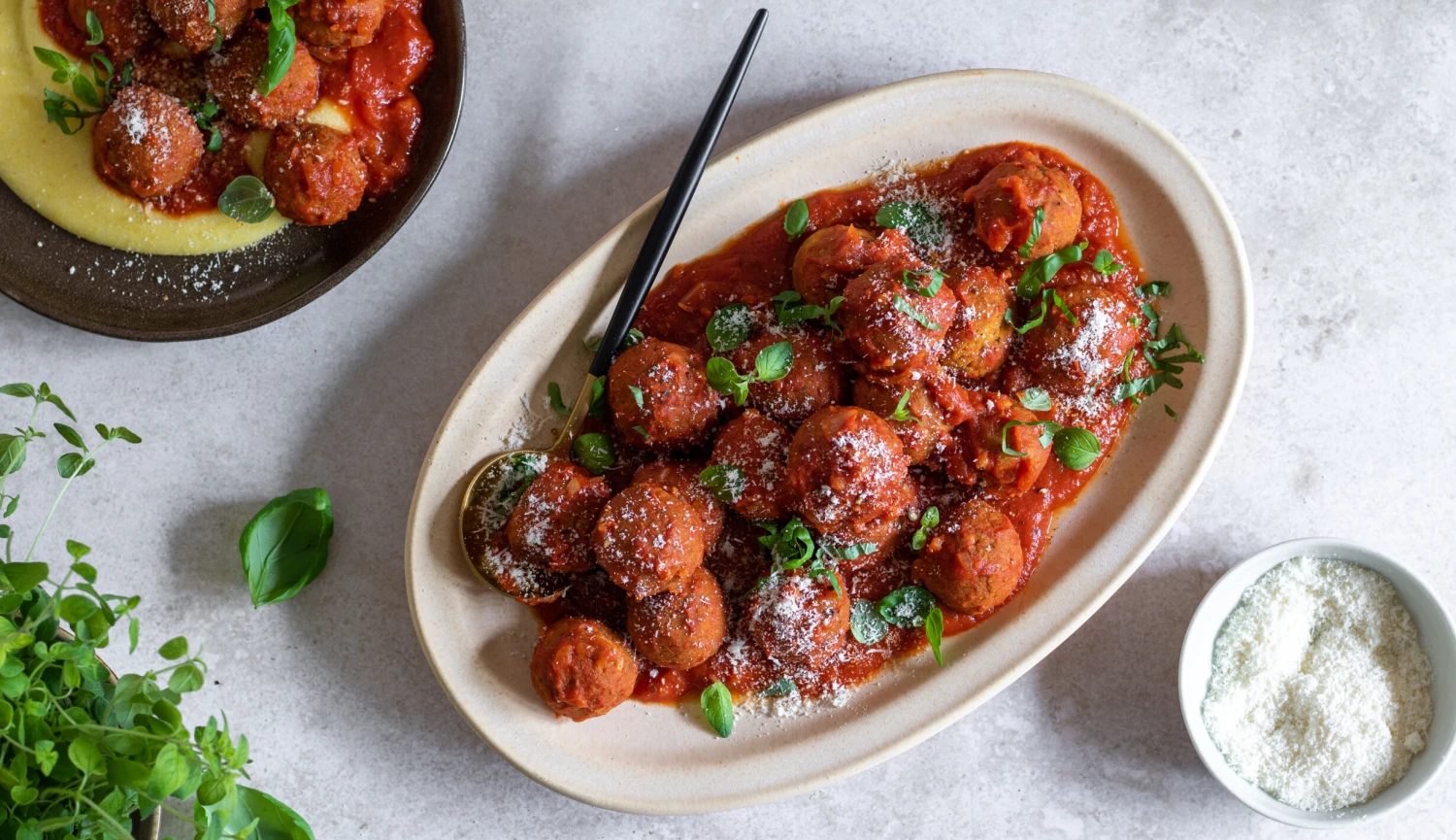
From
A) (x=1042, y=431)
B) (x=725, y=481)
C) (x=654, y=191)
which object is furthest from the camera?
(x=654, y=191)

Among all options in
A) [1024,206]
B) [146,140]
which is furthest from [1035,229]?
[146,140]

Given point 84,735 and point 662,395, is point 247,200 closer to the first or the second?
point 662,395

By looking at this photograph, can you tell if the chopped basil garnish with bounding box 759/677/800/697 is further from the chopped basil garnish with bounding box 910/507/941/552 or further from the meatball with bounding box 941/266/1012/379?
the meatball with bounding box 941/266/1012/379

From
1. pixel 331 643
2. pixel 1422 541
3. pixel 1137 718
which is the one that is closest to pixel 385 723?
pixel 331 643

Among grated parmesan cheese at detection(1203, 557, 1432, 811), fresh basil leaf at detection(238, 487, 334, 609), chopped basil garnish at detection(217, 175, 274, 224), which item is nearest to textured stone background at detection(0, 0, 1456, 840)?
fresh basil leaf at detection(238, 487, 334, 609)

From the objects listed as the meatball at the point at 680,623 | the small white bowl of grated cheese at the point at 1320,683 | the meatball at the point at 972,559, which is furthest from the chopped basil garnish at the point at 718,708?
the small white bowl of grated cheese at the point at 1320,683

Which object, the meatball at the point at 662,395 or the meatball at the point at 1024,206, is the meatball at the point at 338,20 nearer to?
the meatball at the point at 662,395
